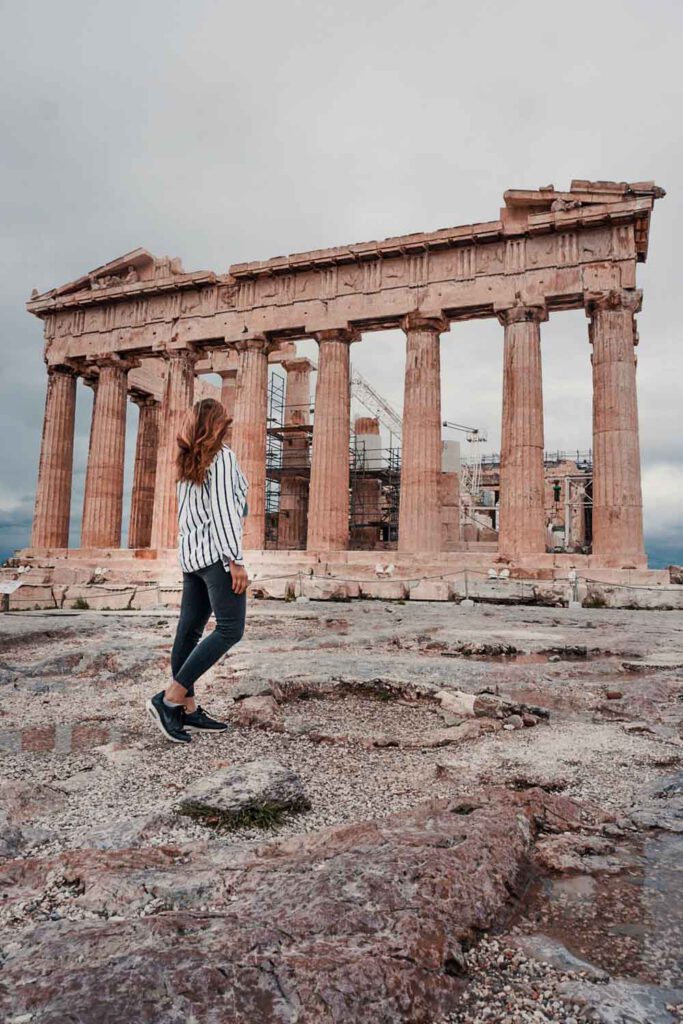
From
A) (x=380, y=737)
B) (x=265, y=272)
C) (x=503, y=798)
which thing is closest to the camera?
(x=503, y=798)

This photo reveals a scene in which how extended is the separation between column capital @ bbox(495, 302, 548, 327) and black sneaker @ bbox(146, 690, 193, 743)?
17.2m

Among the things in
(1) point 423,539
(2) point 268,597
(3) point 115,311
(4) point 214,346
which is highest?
(3) point 115,311

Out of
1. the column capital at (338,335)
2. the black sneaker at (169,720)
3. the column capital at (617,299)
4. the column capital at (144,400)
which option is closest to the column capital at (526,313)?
the column capital at (617,299)

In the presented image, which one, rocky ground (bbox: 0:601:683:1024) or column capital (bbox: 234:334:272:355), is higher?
column capital (bbox: 234:334:272:355)

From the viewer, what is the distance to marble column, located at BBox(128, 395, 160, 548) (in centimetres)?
2736

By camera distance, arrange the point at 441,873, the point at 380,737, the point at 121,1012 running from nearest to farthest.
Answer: the point at 121,1012
the point at 441,873
the point at 380,737

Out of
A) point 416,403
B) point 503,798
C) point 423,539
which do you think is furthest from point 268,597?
point 503,798

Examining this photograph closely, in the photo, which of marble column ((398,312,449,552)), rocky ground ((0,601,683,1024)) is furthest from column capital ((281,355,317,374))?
rocky ground ((0,601,683,1024))

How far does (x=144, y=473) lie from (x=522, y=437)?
16748 millimetres

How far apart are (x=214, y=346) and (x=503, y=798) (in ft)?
72.7

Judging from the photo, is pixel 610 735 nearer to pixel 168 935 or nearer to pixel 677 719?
pixel 677 719

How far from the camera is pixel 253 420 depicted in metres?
21.4

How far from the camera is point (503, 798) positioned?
2.38 m

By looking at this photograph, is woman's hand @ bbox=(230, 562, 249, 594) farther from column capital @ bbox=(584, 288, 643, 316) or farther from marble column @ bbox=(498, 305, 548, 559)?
column capital @ bbox=(584, 288, 643, 316)
